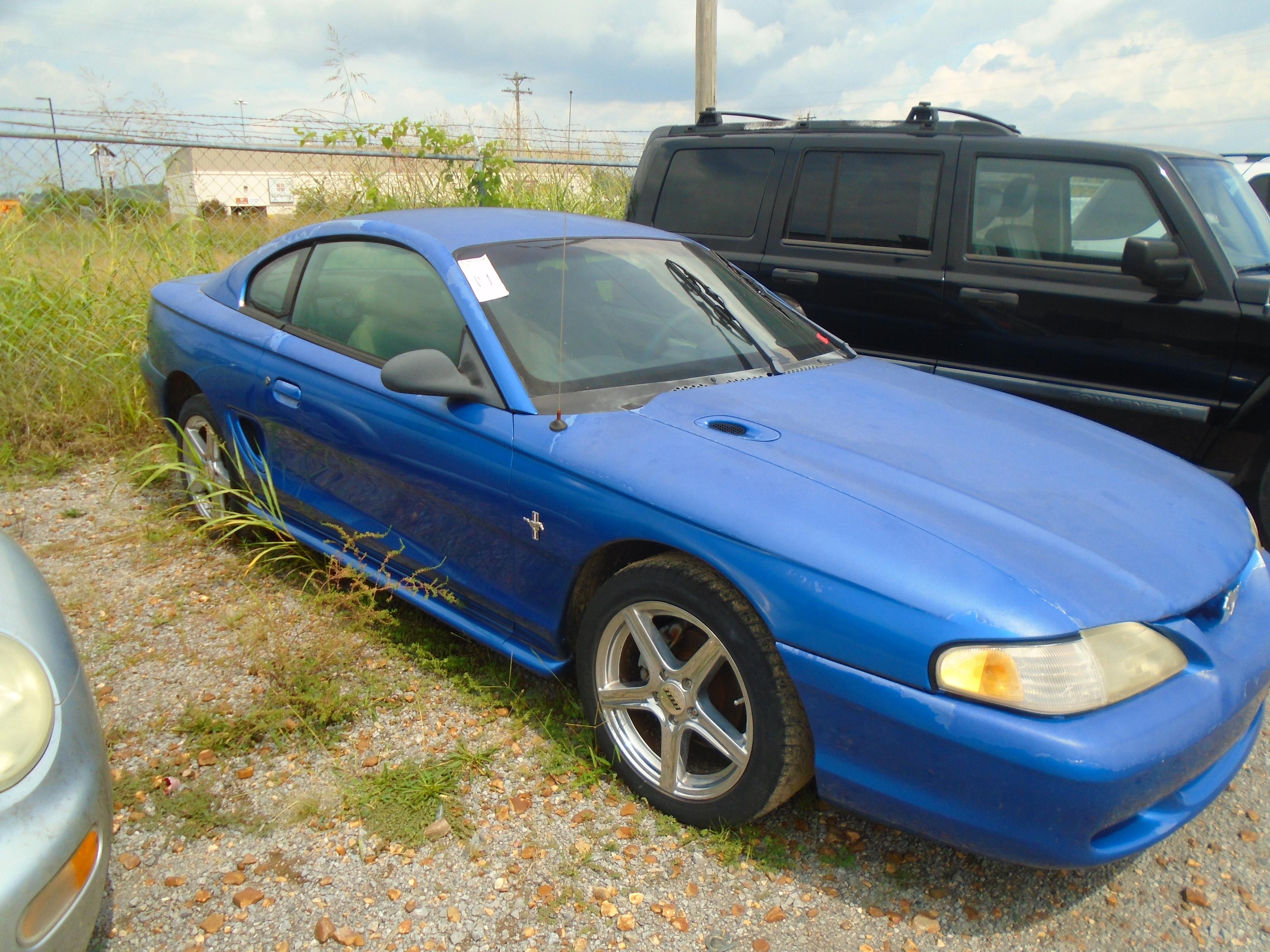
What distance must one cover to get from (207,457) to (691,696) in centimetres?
270

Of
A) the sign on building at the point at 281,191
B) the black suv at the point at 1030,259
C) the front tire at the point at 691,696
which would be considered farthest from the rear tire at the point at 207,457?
the sign on building at the point at 281,191

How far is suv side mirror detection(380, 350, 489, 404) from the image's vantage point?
261cm

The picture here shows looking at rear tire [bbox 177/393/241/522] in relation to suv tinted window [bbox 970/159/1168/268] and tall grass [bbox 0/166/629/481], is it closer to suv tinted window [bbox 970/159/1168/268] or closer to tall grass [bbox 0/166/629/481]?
tall grass [bbox 0/166/629/481]

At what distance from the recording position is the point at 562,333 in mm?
2805

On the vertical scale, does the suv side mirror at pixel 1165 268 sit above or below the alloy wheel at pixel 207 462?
above

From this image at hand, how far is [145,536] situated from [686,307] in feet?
8.78

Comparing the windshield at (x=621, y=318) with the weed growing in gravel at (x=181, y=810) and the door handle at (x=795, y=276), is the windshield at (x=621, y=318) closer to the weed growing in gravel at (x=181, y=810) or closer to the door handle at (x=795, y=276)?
the weed growing in gravel at (x=181, y=810)

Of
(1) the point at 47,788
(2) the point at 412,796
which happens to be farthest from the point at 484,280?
(1) the point at 47,788

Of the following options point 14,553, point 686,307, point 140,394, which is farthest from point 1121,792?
point 140,394

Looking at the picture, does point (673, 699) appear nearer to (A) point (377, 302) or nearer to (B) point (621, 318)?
(B) point (621, 318)

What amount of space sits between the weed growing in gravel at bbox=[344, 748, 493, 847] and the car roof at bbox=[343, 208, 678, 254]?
5.23 ft

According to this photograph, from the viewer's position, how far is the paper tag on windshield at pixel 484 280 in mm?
2873

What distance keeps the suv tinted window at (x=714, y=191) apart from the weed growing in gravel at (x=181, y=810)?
13.2ft

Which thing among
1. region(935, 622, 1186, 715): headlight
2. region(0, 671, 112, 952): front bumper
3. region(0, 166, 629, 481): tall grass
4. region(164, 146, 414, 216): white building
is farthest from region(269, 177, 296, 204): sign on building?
region(935, 622, 1186, 715): headlight
